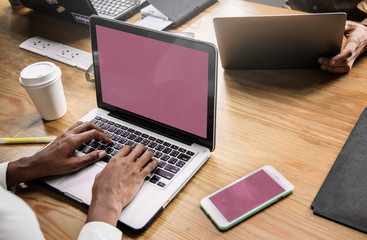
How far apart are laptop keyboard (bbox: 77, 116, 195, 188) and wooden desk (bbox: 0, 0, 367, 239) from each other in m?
0.05

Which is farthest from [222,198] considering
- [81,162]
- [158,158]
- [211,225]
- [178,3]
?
[178,3]

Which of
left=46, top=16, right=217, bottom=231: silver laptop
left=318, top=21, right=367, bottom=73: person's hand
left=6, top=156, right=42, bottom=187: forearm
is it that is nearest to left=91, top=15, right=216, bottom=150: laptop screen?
left=46, top=16, right=217, bottom=231: silver laptop

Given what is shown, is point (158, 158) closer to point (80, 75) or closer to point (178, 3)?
point (80, 75)

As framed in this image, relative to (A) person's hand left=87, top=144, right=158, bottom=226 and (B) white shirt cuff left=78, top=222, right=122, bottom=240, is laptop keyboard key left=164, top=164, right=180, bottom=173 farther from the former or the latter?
(B) white shirt cuff left=78, top=222, right=122, bottom=240

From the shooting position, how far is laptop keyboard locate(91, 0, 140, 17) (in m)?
1.38

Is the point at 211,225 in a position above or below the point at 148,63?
below

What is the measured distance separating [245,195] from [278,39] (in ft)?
1.64

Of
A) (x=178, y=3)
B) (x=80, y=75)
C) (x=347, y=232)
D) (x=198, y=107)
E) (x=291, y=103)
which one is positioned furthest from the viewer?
(x=178, y=3)

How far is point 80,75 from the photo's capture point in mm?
1133

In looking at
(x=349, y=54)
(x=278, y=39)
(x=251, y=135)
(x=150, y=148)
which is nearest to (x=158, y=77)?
(x=150, y=148)

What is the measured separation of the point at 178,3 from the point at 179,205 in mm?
903

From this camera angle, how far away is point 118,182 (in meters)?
0.71

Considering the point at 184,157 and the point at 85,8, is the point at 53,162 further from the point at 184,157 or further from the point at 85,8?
the point at 85,8

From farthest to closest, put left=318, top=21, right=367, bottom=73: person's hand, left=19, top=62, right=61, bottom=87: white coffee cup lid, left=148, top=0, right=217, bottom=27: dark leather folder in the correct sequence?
left=148, top=0, right=217, bottom=27: dark leather folder < left=318, top=21, right=367, bottom=73: person's hand < left=19, top=62, right=61, bottom=87: white coffee cup lid
